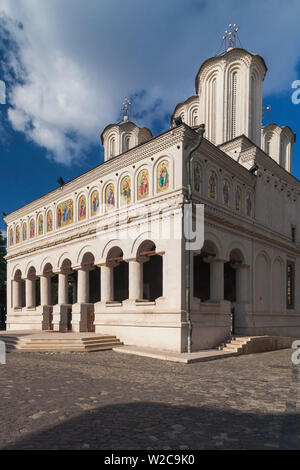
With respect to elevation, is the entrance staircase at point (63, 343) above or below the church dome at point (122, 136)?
below

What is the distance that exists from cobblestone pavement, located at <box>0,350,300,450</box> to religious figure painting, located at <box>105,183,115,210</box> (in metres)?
9.04

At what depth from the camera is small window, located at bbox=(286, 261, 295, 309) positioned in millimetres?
22266

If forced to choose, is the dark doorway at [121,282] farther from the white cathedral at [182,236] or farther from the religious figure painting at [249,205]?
the religious figure painting at [249,205]

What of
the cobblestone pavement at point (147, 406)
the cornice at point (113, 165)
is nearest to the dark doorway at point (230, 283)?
the cornice at point (113, 165)

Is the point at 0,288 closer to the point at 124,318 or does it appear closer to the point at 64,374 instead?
the point at 124,318

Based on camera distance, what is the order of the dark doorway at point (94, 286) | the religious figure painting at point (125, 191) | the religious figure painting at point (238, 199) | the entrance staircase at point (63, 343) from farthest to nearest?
the dark doorway at point (94, 286), the religious figure painting at point (238, 199), the religious figure painting at point (125, 191), the entrance staircase at point (63, 343)

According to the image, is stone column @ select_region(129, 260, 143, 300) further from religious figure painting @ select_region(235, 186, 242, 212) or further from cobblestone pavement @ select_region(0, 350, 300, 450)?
religious figure painting @ select_region(235, 186, 242, 212)

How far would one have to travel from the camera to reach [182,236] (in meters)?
14.6

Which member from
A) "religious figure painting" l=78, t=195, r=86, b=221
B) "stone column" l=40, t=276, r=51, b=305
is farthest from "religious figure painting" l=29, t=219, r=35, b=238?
Result: "religious figure painting" l=78, t=195, r=86, b=221

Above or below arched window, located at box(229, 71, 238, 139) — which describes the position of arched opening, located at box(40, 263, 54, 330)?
below

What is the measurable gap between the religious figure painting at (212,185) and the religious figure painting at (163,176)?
91.5 inches

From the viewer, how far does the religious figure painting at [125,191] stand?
1742 centimetres

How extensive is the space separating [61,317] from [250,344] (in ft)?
35.0
